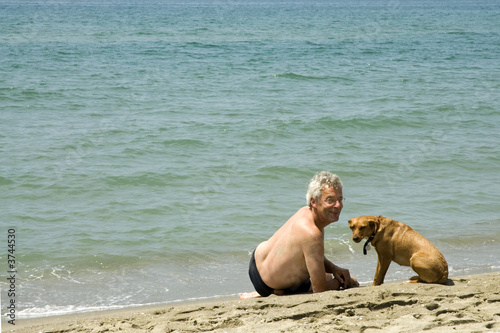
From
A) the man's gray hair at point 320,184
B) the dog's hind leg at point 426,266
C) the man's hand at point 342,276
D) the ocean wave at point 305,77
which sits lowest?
the man's hand at point 342,276

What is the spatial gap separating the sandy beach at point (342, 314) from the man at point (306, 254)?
0.17 meters

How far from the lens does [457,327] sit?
13.2ft

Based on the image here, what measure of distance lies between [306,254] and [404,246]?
867mm

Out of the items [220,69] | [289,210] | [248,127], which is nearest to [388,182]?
[289,210]

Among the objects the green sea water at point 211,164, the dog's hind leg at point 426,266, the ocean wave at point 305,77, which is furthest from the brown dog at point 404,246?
the ocean wave at point 305,77

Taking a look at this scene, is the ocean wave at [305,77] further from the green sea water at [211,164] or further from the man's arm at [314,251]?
the man's arm at [314,251]

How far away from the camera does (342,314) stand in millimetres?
4285

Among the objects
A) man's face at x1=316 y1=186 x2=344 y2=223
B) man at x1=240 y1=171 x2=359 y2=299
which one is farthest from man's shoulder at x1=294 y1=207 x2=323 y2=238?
man's face at x1=316 y1=186 x2=344 y2=223

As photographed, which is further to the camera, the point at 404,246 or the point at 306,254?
the point at 404,246

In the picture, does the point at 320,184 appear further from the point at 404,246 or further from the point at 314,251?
the point at 404,246

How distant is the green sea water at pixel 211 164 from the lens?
6633mm

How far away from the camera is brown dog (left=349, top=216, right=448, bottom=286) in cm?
473

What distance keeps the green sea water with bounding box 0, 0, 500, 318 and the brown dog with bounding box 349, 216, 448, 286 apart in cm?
142

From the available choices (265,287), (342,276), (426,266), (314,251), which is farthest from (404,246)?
(265,287)
